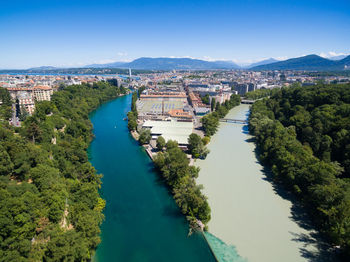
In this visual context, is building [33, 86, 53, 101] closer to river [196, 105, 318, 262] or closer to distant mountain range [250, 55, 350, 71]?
river [196, 105, 318, 262]

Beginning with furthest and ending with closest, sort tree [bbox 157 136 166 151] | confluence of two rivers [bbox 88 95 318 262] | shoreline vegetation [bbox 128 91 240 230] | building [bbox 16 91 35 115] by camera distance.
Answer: building [bbox 16 91 35 115] < tree [bbox 157 136 166 151] < shoreline vegetation [bbox 128 91 240 230] < confluence of two rivers [bbox 88 95 318 262]

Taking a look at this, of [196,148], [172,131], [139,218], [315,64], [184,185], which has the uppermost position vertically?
[315,64]

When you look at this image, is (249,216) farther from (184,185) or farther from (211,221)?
(184,185)

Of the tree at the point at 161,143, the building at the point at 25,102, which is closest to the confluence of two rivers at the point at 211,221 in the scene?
the tree at the point at 161,143

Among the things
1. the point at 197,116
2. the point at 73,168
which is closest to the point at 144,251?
the point at 73,168

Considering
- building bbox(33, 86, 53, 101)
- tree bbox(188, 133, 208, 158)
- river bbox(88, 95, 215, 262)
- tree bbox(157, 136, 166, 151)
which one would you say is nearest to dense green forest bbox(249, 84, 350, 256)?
tree bbox(188, 133, 208, 158)

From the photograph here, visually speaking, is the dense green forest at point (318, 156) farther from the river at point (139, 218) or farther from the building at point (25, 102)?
the building at point (25, 102)

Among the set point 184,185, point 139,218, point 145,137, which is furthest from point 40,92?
point 184,185
